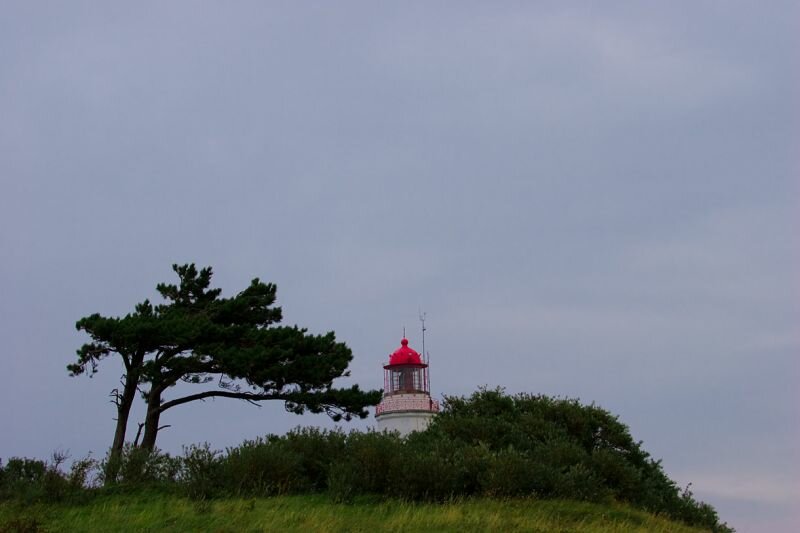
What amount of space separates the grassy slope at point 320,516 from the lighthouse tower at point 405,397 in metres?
20.5

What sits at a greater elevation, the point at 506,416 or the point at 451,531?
the point at 506,416

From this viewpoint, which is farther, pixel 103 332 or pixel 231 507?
pixel 103 332

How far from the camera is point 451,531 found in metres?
14.9

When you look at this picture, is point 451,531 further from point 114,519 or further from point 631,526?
point 114,519

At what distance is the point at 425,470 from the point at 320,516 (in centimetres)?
279

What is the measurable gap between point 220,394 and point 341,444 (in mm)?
13068

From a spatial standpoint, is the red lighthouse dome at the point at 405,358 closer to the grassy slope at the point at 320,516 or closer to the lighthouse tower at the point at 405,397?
the lighthouse tower at the point at 405,397

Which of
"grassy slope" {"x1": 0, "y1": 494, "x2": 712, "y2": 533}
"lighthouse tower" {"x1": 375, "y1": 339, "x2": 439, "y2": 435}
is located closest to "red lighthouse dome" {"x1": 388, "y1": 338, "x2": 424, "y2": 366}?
"lighthouse tower" {"x1": 375, "y1": 339, "x2": 439, "y2": 435}

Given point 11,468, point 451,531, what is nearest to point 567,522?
point 451,531

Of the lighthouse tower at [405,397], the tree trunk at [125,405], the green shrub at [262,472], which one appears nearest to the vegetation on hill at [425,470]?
the green shrub at [262,472]

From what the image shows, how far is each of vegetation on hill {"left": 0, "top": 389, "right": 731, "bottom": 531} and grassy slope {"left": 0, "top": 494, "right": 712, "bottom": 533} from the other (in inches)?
22.7

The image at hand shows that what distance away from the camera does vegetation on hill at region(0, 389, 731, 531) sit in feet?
59.1

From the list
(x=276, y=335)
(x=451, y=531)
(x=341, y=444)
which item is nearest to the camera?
(x=451, y=531)

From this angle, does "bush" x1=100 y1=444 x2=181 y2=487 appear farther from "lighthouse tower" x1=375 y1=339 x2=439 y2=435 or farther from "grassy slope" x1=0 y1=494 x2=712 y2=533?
"lighthouse tower" x1=375 y1=339 x2=439 y2=435
